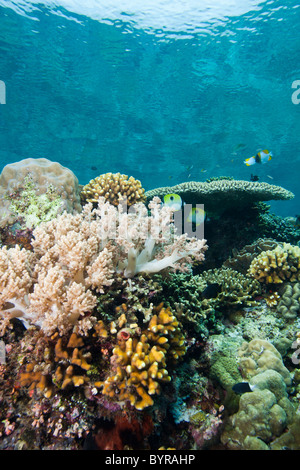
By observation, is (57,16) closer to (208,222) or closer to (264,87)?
(264,87)

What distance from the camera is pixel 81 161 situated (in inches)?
1577

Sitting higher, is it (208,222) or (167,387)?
(208,222)

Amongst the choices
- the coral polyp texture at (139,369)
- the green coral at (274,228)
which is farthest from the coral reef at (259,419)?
the green coral at (274,228)

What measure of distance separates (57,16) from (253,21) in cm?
1497

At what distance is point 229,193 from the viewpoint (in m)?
5.70

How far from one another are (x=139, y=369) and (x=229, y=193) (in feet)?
15.6

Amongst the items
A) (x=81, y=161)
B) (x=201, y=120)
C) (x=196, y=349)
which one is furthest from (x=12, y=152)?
(x=196, y=349)

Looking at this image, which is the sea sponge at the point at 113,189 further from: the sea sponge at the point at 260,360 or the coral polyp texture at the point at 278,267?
the sea sponge at the point at 260,360

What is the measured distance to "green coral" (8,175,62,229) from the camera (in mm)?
4617

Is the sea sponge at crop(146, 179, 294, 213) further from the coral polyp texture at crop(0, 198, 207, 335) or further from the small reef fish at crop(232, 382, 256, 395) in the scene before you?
the small reef fish at crop(232, 382, 256, 395)

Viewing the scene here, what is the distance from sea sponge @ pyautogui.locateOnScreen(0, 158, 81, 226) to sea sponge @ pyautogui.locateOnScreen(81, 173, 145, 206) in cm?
41

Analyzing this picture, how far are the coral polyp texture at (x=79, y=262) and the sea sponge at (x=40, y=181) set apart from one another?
1.96m

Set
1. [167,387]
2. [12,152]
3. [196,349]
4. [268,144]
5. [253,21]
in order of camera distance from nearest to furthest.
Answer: [167,387] < [196,349] < [253,21] < [268,144] < [12,152]

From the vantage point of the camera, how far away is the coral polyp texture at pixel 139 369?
2.00 metres
